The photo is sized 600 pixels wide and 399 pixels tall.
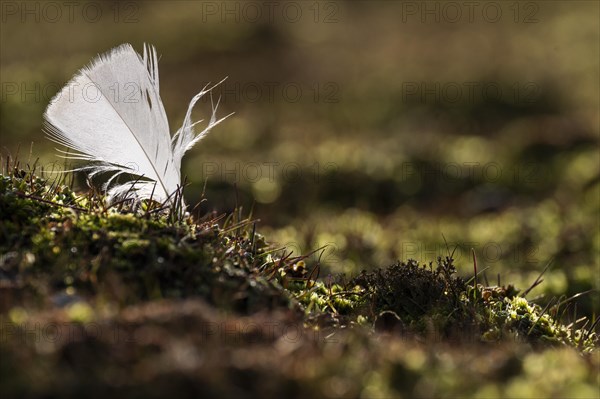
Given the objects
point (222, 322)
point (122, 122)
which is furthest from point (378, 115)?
point (222, 322)

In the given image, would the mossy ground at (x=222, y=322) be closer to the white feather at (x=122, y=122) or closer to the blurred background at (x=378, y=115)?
the white feather at (x=122, y=122)

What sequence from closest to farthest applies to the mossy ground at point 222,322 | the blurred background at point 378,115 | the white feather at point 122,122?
the mossy ground at point 222,322 < the white feather at point 122,122 < the blurred background at point 378,115

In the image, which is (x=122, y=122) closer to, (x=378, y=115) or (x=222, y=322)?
(x=222, y=322)

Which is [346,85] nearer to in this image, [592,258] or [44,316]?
[592,258]

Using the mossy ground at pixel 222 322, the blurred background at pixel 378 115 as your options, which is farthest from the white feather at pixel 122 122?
the blurred background at pixel 378 115

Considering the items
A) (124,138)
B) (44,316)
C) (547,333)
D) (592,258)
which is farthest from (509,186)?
(44,316)
